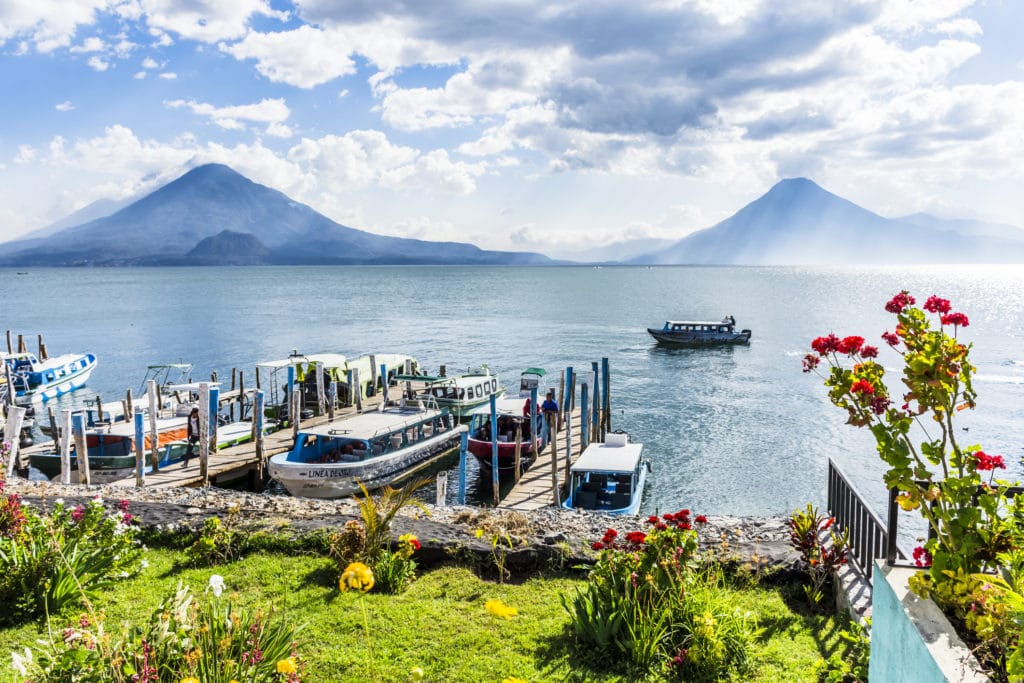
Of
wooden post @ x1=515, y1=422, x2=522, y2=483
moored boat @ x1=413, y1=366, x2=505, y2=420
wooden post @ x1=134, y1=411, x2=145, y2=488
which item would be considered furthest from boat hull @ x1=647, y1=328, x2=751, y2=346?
wooden post @ x1=134, y1=411, x2=145, y2=488

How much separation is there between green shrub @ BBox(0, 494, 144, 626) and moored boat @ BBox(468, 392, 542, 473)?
1686 cm

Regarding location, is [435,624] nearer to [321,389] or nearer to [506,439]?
[506,439]

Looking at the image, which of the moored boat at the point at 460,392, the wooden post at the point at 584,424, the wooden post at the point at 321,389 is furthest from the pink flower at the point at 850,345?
the wooden post at the point at 321,389

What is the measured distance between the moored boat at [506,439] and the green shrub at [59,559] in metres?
16.9

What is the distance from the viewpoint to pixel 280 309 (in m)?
114

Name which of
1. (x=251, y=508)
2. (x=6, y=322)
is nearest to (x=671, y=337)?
(x=251, y=508)

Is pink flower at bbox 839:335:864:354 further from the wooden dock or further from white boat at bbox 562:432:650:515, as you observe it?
white boat at bbox 562:432:650:515

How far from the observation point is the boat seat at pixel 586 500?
2142cm

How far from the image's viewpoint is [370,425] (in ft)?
84.2

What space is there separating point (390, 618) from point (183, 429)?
74.2 feet

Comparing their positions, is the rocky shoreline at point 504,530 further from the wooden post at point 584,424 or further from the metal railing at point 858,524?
the wooden post at point 584,424

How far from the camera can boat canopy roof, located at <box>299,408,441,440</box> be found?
2439cm

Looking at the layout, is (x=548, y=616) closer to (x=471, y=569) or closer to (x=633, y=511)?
(x=471, y=569)

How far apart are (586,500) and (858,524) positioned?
13525 millimetres
